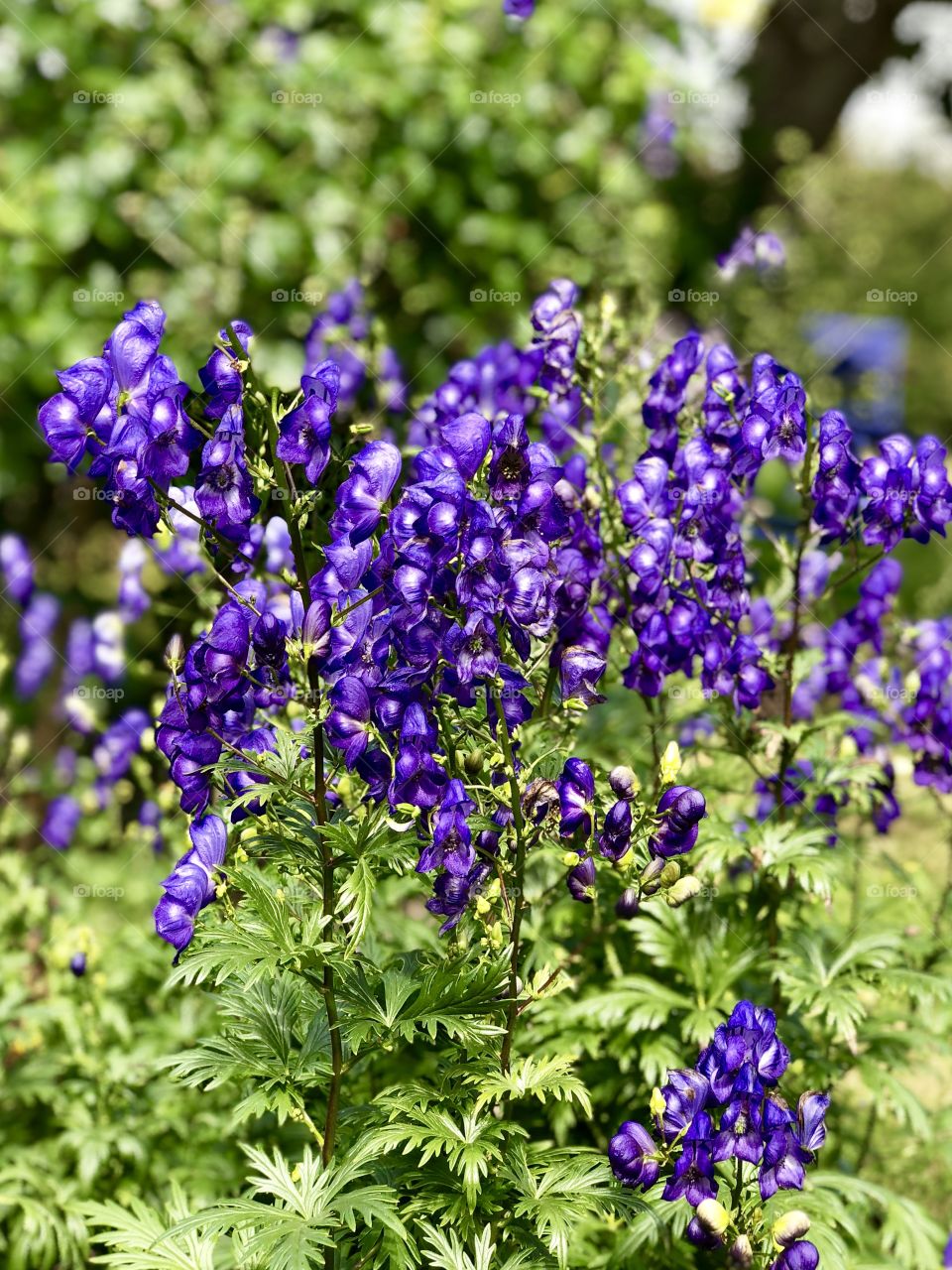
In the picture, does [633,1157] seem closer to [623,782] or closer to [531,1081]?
[531,1081]

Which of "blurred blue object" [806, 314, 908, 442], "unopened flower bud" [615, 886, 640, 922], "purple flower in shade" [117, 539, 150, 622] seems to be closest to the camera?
"unopened flower bud" [615, 886, 640, 922]

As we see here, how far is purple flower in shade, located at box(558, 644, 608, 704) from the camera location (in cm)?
231

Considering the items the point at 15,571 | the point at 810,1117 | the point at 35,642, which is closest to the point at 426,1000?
the point at 810,1117

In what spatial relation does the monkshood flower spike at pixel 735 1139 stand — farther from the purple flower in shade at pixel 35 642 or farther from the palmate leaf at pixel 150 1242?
the purple flower in shade at pixel 35 642

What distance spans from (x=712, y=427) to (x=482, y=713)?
3.17ft

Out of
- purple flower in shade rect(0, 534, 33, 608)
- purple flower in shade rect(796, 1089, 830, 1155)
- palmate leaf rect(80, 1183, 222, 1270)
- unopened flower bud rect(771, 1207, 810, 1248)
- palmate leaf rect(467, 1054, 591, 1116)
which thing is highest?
purple flower in shade rect(796, 1089, 830, 1155)

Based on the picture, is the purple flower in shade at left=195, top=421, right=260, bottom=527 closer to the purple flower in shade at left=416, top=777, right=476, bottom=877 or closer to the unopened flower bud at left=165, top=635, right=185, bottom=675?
the unopened flower bud at left=165, top=635, right=185, bottom=675

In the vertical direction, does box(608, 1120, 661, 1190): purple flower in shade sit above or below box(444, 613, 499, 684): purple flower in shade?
below

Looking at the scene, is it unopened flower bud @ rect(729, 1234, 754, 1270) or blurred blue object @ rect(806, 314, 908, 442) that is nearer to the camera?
A: unopened flower bud @ rect(729, 1234, 754, 1270)

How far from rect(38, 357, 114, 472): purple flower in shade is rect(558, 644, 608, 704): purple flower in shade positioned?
874 millimetres

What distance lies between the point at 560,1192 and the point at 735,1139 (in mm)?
367

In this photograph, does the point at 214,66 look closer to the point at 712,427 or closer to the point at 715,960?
the point at 712,427

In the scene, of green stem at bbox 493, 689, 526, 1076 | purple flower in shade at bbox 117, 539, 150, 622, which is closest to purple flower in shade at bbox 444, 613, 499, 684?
green stem at bbox 493, 689, 526, 1076

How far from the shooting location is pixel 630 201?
6.64m
